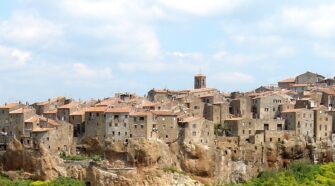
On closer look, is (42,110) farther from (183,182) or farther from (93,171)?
(183,182)

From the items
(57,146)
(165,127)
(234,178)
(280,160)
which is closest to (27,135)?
(57,146)

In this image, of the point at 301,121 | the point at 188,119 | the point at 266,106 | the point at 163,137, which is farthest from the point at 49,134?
the point at 301,121

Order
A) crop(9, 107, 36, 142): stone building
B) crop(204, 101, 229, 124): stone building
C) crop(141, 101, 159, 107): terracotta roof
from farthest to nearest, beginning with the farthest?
1. crop(204, 101, 229, 124): stone building
2. crop(141, 101, 159, 107): terracotta roof
3. crop(9, 107, 36, 142): stone building

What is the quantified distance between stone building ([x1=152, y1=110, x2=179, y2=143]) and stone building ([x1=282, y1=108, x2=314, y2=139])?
11.0 meters

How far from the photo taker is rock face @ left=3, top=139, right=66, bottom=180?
203 ft

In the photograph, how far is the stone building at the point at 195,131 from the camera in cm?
6284

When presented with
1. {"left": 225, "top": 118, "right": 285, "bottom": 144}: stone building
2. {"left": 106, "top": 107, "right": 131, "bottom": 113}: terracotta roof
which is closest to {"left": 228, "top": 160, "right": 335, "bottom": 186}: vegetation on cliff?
{"left": 225, "top": 118, "right": 285, "bottom": 144}: stone building

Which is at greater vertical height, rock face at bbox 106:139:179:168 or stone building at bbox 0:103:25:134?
stone building at bbox 0:103:25:134

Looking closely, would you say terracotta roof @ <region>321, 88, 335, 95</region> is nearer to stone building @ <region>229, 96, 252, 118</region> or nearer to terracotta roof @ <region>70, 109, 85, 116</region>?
stone building @ <region>229, 96, 252, 118</region>

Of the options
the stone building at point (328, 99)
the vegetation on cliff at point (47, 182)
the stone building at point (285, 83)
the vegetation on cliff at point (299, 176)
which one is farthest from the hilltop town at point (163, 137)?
the stone building at point (285, 83)

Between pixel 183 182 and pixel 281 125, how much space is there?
1132 cm

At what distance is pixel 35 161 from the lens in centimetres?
6203

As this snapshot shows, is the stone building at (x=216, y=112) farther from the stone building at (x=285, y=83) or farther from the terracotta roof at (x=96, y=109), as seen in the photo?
the stone building at (x=285, y=83)

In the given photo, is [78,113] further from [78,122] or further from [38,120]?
[38,120]
